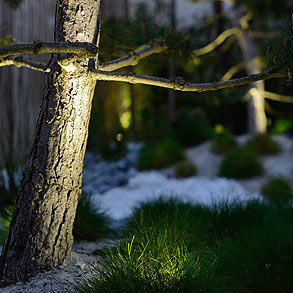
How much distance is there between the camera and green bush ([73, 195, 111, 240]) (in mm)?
2010

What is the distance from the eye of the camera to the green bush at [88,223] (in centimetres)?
201

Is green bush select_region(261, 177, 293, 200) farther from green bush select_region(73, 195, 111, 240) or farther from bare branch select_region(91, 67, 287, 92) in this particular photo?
bare branch select_region(91, 67, 287, 92)

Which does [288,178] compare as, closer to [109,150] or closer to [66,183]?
[109,150]

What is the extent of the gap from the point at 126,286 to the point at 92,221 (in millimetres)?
949

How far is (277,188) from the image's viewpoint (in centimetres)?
363

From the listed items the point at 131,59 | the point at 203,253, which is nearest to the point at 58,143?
the point at 131,59

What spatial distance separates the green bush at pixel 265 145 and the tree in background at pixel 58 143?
3.49 meters

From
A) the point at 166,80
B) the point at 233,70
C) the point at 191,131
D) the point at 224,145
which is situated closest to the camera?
the point at 166,80

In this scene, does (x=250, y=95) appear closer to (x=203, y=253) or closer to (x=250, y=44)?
A: (x=250, y=44)

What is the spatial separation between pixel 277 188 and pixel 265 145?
1243mm

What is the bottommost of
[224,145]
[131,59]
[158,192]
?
[158,192]

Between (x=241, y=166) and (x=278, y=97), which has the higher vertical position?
(x=278, y=97)

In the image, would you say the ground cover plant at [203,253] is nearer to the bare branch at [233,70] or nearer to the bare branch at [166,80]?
the bare branch at [166,80]

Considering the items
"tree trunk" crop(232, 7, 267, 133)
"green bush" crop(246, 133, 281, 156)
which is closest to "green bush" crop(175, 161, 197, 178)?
"green bush" crop(246, 133, 281, 156)
